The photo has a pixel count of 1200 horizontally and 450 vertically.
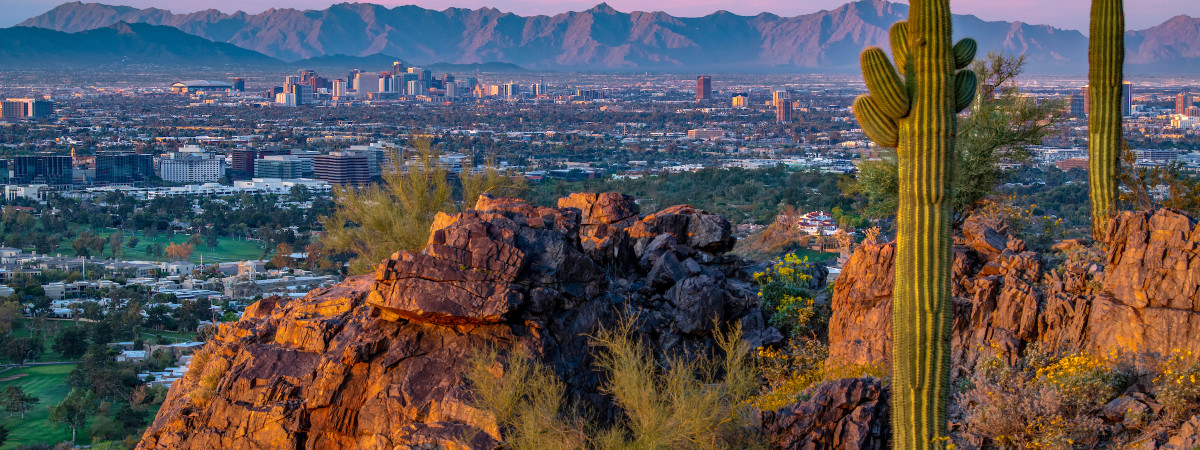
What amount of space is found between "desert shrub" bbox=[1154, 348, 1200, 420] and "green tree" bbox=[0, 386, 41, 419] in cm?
2427

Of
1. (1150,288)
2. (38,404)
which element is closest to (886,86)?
(1150,288)

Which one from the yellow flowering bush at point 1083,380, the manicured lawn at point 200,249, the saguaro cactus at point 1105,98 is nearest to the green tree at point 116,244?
the manicured lawn at point 200,249

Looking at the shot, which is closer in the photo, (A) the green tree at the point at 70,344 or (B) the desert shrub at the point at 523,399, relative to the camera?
(B) the desert shrub at the point at 523,399

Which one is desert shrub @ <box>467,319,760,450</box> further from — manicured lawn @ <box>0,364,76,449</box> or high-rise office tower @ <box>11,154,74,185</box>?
high-rise office tower @ <box>11,154,74,185</box>

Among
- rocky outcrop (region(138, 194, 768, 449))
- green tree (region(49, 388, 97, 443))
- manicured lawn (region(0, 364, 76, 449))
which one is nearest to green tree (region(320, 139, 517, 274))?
rocky outcrop (region(138, 194, 768, 449))

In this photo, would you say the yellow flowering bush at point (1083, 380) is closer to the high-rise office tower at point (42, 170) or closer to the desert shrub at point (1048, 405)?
the desert shrub at point (1048, 405)

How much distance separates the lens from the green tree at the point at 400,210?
17703 millimetres

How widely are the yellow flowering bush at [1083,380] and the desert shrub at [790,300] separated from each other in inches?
146

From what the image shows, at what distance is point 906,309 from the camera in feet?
28.3

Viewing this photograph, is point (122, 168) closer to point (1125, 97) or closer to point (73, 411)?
point (73, 411)

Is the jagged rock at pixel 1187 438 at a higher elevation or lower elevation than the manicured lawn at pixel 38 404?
higher

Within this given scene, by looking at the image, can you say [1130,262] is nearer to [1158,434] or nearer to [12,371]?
[1158,434]

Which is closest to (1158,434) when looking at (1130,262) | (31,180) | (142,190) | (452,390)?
(1130,262)

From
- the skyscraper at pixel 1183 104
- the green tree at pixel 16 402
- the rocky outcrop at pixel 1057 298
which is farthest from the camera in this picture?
the skyscraper at pixel 1183 104
